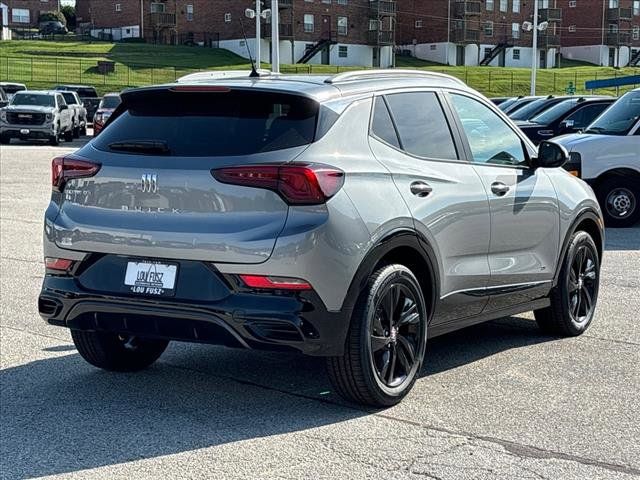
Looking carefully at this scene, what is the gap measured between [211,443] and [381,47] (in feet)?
276

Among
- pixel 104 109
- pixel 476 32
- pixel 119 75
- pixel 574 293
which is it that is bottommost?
pixel 574 293

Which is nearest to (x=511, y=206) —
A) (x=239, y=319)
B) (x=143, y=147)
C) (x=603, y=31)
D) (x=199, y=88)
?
(x=199, y=88)

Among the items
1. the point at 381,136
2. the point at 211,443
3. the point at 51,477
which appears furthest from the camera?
the point at 381,136

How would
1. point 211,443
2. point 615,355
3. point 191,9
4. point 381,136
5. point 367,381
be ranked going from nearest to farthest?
point 211,443
point 367,381
point 381,136
point 615,355
point 191,9

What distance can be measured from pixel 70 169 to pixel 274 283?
1496mm

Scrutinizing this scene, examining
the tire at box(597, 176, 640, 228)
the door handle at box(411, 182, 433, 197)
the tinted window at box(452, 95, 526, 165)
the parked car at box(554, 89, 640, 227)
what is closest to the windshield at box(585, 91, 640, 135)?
the parked car at box(554, 89, 640, 227)

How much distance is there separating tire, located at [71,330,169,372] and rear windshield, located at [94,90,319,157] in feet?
4.24

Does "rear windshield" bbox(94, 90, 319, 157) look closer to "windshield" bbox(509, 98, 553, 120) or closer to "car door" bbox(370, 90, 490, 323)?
"car door" bbox(370, 90, 490, 323)

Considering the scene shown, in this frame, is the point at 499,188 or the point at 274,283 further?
the point at 499,188

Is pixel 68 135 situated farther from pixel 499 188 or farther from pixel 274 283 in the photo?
pixel 274 283

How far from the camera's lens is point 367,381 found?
5.60m

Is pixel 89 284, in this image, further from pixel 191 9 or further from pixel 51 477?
pixel 191 9

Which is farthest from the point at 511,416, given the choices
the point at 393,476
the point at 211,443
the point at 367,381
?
the point at 211,443

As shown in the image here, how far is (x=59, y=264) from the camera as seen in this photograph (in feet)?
19.1
